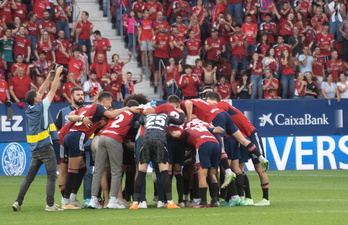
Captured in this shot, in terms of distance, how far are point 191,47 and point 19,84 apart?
6.62 m

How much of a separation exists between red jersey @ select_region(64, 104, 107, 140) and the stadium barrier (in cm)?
977

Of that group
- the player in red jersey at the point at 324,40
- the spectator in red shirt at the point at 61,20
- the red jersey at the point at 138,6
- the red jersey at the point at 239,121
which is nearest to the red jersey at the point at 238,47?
the player in red jersey at the point at 324,40

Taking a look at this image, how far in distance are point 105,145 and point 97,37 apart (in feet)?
43.9

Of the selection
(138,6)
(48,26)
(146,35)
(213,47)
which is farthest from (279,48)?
(48,26)

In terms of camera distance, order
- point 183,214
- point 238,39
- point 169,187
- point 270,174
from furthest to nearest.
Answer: point 238,39 < point 270,174 < point 169,187 < point 183,214

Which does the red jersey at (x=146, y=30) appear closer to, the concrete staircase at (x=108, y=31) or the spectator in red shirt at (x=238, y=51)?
the concrete staircase at (x=108, y=31)

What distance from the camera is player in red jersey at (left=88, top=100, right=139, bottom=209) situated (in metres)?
15.7

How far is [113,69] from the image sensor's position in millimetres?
28234

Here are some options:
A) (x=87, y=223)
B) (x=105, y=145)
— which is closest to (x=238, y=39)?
(x=105, y=145)

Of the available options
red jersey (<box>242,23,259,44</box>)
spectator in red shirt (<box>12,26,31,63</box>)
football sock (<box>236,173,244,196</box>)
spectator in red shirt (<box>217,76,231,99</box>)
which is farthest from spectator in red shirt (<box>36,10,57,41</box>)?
football sock (<box>236,173,244,196</box>)

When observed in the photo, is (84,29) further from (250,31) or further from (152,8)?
(250,31)

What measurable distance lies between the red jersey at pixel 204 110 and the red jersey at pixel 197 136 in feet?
1.84

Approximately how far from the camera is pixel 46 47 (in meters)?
27.6

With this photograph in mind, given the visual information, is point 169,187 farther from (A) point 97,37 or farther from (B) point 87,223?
(A) point 97,37
